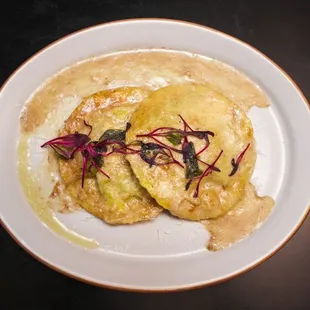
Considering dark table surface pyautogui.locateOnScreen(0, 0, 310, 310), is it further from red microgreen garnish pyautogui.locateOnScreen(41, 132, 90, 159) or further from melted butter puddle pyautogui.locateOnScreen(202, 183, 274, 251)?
red microgreen garnish pyautogui.locateOnScreen(41, 132, 90, 159)

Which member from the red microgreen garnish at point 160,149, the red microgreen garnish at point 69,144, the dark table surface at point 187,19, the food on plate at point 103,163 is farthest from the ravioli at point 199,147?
the dark table surface at point 187,19

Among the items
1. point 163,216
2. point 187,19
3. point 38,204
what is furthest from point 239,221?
point 187,19

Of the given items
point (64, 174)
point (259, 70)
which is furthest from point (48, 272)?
point (259, 70)

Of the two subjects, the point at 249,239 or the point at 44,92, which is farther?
the point at 44,92

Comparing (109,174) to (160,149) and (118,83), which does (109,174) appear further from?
(118,83)

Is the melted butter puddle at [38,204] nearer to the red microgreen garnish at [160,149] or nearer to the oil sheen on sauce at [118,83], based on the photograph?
the oil sheen on sauce at [118,83]

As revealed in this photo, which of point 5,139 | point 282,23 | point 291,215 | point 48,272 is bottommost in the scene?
point 48,272
